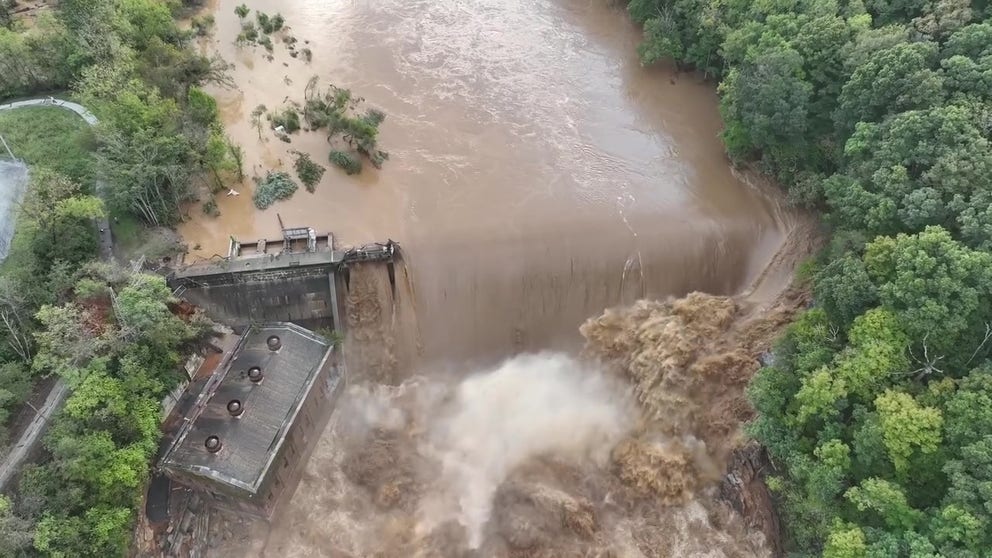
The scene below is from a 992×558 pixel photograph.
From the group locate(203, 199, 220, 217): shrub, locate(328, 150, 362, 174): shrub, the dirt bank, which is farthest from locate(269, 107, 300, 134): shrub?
the dirt bank

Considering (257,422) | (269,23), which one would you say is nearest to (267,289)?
(257,422)

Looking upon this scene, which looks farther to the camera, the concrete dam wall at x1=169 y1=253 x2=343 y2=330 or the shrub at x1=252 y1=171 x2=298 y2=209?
the shrub at x1=252 y1=171 x2=298 y2=209

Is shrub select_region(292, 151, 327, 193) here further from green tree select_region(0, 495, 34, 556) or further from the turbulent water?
green tree select_region(0, 495, 34, 556)

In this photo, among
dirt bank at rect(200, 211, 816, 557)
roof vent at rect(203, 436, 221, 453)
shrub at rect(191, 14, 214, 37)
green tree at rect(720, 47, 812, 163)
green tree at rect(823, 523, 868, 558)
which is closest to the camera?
green tree at rect(823, 523, 868, 558)

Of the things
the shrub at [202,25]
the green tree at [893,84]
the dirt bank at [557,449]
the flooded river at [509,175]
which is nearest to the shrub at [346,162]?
the flooded river at [509,175]

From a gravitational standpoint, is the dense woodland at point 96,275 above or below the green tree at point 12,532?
above

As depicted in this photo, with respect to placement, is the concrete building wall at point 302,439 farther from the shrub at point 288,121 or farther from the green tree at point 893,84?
the green tree at point 893,84

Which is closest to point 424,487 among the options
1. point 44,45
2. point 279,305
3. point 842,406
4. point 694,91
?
Result: point 279,305
